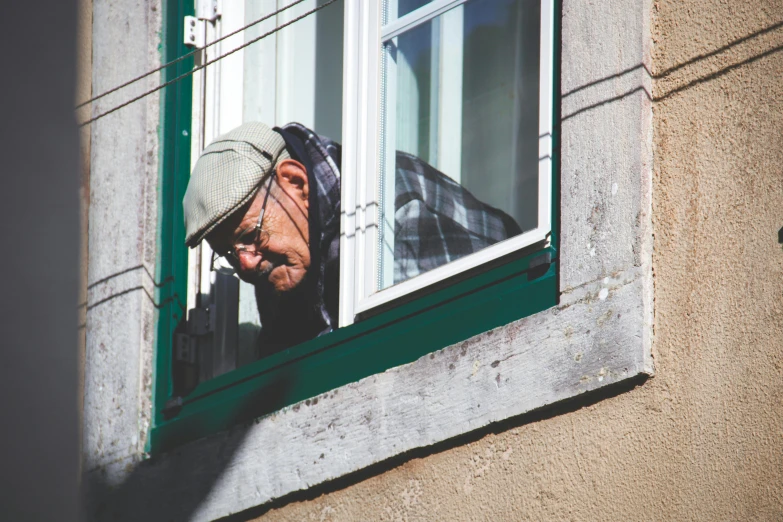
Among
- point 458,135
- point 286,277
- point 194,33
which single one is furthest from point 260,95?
point 458,135

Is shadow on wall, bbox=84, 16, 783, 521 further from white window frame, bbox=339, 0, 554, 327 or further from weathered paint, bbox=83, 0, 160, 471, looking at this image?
white window frame, bbox=339, 0, 554, 327

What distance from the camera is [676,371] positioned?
12.3ft

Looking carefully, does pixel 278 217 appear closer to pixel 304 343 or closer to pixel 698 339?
pixel 304 343

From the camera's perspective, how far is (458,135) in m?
5.03

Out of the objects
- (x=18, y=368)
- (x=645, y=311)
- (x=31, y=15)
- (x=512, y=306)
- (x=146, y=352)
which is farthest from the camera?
(x=146, y=352)

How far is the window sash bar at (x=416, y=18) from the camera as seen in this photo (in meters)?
4.81

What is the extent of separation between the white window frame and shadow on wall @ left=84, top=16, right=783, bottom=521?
409mm

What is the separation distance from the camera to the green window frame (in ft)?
13.8

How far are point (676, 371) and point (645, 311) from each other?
17cm

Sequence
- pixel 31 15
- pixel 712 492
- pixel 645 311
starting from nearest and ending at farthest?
pixel 712 492 → pixel 645 311 → pixel 31 15

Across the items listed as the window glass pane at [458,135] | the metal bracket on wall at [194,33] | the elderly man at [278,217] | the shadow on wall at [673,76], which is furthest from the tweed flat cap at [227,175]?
the shadow on wall at [673,76]

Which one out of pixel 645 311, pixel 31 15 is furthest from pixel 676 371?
pixel 31 15

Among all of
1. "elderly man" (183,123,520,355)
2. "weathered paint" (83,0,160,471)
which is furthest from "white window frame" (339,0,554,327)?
"weathered paint" (83,0,160,471)

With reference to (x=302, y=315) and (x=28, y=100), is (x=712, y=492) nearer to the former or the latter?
(x=302, y=315)
